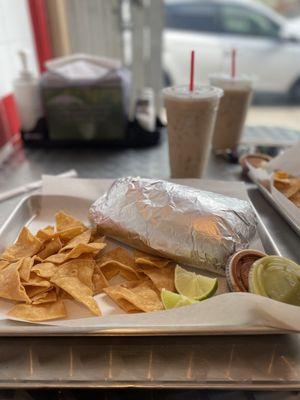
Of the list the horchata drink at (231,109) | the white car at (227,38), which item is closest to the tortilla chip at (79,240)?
the horchata drink at (231,109)

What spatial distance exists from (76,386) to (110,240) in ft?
1.21

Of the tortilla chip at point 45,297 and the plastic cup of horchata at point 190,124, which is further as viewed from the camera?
the plastic cup of horchata at point 190,124

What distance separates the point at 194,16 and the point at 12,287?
3.84m

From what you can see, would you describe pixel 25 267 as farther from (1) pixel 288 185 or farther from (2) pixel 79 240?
(1) pixel 288 185

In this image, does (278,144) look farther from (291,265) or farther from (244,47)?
(244,47)

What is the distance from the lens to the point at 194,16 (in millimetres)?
3781

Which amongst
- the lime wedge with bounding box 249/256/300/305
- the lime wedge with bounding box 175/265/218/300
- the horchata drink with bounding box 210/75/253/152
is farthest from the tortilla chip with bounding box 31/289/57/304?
the horchata drink with bounding box 210/75/253/152

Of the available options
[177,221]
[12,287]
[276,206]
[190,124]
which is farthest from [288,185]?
[12,287]

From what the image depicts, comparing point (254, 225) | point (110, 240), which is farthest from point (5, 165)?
point (254, 225)

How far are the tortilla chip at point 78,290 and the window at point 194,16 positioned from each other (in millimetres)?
3651

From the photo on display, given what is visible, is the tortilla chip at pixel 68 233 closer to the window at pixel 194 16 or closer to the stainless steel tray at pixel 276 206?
the stainless steel tray at pixel 276 206

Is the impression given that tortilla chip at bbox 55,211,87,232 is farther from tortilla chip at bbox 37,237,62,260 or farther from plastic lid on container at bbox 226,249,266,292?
plastic lid on container at bbox 226,249,266,292

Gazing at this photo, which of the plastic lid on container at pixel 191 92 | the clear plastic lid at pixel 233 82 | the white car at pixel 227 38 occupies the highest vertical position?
the plastic lid on container at pixel 191 92

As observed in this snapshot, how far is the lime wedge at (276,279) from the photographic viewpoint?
0.60m
